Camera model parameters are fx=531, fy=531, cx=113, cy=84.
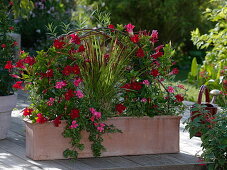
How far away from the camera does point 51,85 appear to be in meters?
4.20

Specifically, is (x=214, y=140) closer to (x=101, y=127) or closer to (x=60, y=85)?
(x=101, y=127)

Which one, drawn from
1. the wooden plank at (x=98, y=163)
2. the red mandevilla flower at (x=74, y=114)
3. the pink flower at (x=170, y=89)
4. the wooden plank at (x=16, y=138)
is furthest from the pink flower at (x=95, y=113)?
the wooden plank at (x=16, y=138)

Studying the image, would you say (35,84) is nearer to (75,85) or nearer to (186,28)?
(75,85)

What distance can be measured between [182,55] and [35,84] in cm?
977

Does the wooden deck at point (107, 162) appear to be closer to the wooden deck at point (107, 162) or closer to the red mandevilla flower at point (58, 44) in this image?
the wooden deck at point (107, 162)

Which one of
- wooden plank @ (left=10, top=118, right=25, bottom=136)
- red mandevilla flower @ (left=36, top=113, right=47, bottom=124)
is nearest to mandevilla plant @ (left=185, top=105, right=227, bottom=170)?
red mandevilla flower @ (left=36, top=113, right=47, bottom=124)

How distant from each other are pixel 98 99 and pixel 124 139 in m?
0.39

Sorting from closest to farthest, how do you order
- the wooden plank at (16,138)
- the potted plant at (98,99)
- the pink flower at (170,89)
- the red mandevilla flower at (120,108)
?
the potted plant at (98,99) → the red mandevilla flower at (120,108) → the pink flower at (170,89) → the wooden plank at (16,138)

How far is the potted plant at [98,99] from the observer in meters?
4.16

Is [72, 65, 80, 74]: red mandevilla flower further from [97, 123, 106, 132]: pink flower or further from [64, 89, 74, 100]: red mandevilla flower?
[97, 123, 106, 132]: pink flower

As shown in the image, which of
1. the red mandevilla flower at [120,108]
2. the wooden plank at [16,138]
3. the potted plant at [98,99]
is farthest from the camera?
the wooden plank at [16,138]

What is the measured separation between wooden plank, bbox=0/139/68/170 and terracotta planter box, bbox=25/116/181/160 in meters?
0.06

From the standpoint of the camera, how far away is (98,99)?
4340mm

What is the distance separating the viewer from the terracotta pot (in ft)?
15.6
